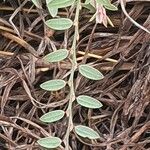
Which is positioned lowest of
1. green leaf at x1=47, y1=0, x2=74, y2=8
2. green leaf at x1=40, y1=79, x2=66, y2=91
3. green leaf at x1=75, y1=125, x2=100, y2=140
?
green leaf at x1=75, y1=125, x2=100, y2=140

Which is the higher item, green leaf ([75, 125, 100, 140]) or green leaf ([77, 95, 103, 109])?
green leaf ([77, 95, 103, 109])

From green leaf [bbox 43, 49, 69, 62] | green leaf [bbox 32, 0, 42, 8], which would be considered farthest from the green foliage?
green leaf [bbox 32, 0, 42, 8]

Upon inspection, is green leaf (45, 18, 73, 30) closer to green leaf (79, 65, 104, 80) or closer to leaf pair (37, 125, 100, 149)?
green leaf (79, 65, 104, 80)

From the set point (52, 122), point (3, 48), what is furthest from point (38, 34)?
point (52, 122)

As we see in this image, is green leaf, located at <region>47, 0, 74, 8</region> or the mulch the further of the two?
the mulch

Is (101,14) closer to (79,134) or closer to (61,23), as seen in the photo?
(61,23)

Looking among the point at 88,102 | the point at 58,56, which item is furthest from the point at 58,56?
the point at 88,102
